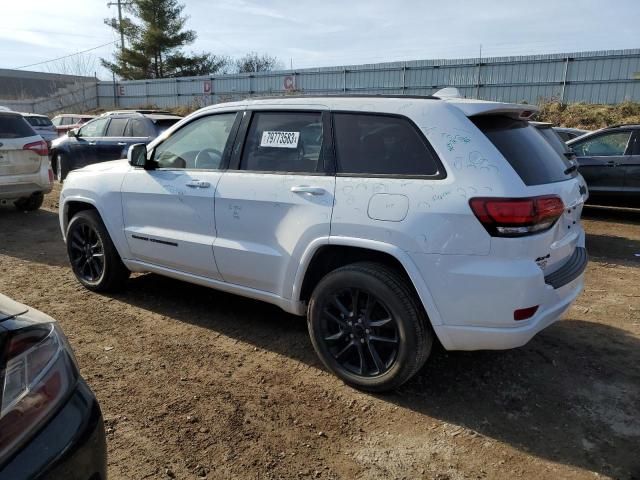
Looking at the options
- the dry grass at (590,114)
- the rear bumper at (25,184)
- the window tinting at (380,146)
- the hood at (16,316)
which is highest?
the dry grass at (590,114)

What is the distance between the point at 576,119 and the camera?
788 inches

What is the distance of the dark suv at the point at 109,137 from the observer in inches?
432

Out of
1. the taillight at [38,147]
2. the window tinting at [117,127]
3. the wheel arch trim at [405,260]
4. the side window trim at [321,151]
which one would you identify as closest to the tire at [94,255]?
the side window trim at [321,151]

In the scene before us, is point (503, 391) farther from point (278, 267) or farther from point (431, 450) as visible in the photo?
point (278, 267)

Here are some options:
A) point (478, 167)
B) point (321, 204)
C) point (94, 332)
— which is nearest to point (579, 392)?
point (478, 167)

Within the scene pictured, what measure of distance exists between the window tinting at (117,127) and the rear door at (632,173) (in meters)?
9.83

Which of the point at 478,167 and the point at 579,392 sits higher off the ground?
the point at 478,167

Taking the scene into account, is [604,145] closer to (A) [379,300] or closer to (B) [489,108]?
(B) [489,108]

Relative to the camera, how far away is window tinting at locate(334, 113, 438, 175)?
3.06 meters

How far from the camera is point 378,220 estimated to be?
9.97ft

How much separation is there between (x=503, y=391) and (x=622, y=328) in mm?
1677

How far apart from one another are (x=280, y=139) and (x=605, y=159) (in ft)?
25.1

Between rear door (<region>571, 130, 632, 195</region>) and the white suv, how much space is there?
21.0 ft

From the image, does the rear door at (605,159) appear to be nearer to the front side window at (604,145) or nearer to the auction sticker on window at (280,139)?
the front side window at (604,145)
